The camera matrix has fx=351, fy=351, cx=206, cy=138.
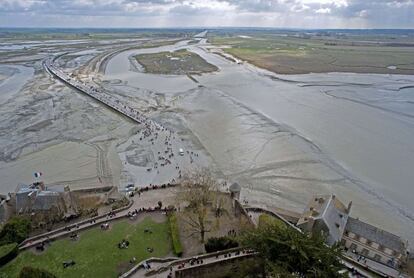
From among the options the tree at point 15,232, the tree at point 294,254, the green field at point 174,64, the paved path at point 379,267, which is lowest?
the green field at point 174,64

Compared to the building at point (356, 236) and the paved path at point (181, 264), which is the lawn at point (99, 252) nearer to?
the paved path at point (181, 264)

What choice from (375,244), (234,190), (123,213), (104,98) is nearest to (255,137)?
(234,190)

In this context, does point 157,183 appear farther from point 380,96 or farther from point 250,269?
point 380,96

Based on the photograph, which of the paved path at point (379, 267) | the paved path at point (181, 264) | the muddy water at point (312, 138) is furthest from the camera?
the muddy water at point (312, 138)

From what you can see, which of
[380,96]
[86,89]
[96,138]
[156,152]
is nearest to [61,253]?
[156,152]

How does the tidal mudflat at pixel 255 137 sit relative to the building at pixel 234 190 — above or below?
below

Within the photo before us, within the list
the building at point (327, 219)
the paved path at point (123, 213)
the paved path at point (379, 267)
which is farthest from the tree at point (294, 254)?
the paved path at point (123, 213)
